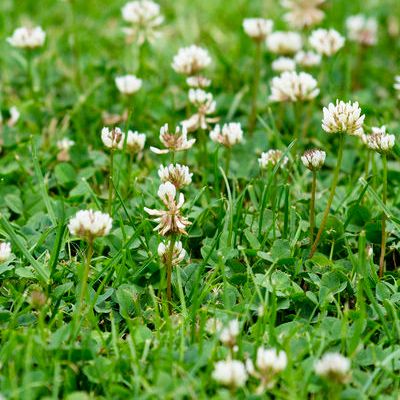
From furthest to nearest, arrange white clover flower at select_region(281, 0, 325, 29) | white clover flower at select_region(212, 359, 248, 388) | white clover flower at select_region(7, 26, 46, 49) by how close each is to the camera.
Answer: white clover flower at select_region(281, 0, 325, 29) < white clover flower at select_region(7, 26, 46, 49) < white clover flower at select_region(212, 359, 248, 388)

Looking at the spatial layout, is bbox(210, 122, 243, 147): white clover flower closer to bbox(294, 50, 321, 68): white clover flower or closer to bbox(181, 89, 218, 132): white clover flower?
bbox(181, 89, 218, 132): white clover flower

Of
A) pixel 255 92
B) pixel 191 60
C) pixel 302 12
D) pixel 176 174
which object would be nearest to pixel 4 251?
pixel 176 174

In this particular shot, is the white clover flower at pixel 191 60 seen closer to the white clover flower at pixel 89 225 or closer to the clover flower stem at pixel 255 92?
the clover flower stem at pixel 255 92

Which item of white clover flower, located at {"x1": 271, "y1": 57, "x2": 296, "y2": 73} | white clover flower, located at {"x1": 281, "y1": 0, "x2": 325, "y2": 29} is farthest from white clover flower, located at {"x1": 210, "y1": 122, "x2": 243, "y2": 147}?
white clover flower, located at {"x1": 281, "y1": 0, "x2": 325, "y2": 29}

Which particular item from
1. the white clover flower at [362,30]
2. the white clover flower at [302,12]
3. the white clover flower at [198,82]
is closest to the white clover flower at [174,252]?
the white clover flower at [198,82]

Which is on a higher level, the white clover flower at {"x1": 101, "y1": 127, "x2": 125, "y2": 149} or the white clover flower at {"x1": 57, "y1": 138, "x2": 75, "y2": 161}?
the white clover flower at {"x1": 101, "y1": 127, "x2": 125, "y2": 149}
